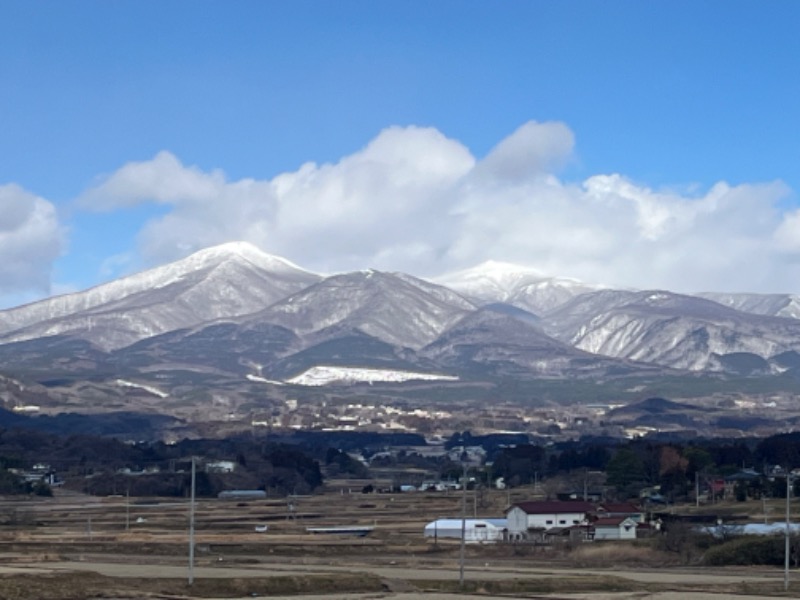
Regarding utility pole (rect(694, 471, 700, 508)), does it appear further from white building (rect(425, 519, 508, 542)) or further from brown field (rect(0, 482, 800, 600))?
white building (rect(425, 519, 508, 542))

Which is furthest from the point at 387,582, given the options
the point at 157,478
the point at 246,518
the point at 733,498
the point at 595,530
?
A: the point at 157,478

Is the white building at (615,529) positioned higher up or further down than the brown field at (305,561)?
higher up

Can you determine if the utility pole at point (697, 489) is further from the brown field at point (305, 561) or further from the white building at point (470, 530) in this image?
the white building at point (470, 530)

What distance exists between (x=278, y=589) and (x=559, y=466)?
269 feet

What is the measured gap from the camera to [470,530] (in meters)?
78.3

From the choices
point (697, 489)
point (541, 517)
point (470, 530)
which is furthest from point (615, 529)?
point (697, 489)

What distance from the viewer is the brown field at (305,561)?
46219 millimetres

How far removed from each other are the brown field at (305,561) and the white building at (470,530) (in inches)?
41.7

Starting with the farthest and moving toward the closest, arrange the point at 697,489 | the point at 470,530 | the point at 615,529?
1. the point at 697,489
2. the point at 470,530
3. the point at 615,529

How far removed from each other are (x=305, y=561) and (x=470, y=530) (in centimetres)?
1974

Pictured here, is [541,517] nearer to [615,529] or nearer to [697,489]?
[615,529]

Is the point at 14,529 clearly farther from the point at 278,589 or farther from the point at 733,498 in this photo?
the point at 733,498

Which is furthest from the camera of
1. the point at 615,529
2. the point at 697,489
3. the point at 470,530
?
the point at 697,489

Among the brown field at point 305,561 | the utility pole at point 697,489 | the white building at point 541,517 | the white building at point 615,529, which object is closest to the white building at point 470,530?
the white building at point 541,517
